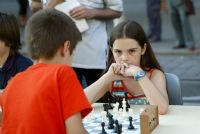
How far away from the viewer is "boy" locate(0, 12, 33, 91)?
4312 millimetres

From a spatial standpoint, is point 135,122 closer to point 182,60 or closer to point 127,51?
point 127,51

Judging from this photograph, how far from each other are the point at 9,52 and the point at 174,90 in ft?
3.95

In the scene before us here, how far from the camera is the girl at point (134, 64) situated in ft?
12.6

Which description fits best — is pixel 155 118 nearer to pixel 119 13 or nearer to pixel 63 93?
pixel 63 93

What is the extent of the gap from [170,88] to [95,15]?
95 centimetres

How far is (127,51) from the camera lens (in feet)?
13.0

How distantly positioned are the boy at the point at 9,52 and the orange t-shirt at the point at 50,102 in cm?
165

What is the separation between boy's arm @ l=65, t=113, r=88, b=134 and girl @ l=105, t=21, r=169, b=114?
120 centimetres

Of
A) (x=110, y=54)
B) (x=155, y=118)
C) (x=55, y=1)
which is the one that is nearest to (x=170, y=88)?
(x=110, y=54)

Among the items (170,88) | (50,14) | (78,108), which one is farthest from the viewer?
(170,88)

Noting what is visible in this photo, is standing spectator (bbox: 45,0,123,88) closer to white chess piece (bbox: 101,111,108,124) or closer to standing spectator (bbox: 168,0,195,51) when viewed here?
white chess piece (bbox: 101,111,108,124)

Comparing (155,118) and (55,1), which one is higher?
(55,1)

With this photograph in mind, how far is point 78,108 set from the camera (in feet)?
8.59

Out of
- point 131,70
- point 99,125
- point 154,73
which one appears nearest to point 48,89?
point 99,125
